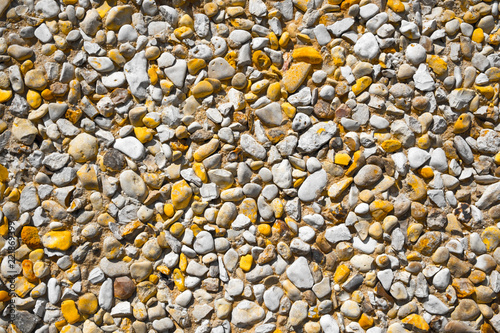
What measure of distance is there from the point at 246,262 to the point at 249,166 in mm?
213

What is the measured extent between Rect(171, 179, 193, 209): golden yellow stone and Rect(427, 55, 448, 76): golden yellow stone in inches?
24.8

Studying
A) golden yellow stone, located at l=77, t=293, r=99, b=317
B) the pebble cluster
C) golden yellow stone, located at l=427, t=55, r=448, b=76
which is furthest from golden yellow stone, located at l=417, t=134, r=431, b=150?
golden yellow stone, located at l=77, t=293, r=99, b=317

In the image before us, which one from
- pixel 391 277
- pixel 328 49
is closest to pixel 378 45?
pixel 328 49

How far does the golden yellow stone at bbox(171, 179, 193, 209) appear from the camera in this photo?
2.72 feet

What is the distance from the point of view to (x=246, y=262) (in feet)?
2.70

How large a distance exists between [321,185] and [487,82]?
0.46 meters

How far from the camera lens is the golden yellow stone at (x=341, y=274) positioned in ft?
2.70

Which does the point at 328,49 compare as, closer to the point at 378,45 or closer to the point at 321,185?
the point at 378,45

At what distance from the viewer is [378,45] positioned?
2.86 ft

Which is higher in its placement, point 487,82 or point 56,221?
point 487,82

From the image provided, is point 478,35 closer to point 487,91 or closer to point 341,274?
point 487,91

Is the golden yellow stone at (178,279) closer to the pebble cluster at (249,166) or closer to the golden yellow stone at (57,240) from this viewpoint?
the pebble cluster at (249,166)

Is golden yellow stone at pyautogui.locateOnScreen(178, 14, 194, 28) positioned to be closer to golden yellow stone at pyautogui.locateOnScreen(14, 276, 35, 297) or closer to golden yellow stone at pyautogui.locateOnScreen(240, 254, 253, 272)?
golden yellow stone at pyautogui.locateOnScreen(240, 254, 253, 272)

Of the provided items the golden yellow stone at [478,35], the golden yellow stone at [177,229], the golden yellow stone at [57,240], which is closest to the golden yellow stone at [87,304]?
the golden yellow stone at [57,240]
